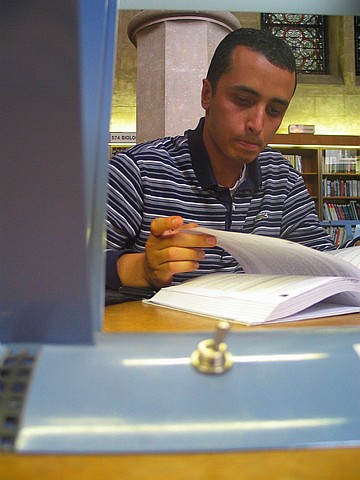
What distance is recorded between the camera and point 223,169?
1266 millimetres

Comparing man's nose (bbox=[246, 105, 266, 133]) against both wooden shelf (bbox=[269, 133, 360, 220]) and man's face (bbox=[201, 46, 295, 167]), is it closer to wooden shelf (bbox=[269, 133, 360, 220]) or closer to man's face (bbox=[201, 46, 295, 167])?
man's face (bbox=[201, 46, 295, 167])

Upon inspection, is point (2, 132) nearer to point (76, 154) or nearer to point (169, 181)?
point (76, 154)

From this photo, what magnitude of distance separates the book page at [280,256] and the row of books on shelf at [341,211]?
18.5 feet

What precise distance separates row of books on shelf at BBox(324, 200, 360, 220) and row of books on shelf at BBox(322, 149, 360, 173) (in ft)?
1.38

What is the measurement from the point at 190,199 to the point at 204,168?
0.08 m

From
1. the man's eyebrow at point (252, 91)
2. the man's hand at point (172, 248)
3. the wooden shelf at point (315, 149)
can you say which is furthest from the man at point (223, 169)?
the wooden shelf at point (315, 149)

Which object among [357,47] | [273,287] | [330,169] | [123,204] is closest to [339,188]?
[330,169]

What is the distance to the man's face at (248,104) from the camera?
45.6 inches

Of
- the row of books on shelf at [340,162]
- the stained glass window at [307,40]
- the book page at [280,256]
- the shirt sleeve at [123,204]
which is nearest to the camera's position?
the book page at [280,256]

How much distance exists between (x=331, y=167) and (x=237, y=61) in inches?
206

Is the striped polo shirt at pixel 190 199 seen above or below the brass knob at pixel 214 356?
above

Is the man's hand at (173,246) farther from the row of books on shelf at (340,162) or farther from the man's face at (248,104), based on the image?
the row of books on shelf at (340,162)

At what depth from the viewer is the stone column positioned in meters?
2.59

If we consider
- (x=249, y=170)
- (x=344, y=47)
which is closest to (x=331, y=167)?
(x=344, y=47)
